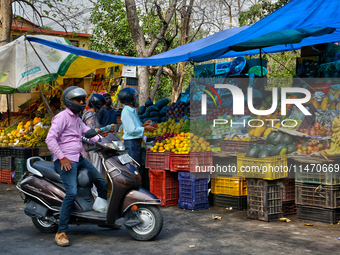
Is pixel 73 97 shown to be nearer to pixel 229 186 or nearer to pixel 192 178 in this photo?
pixel 192 178

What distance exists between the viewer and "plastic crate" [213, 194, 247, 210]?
→ 663cm

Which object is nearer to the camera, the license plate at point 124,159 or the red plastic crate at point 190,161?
the license plate at point 124,159

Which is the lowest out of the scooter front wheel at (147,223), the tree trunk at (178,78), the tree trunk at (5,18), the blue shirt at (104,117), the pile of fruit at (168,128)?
the scooter front wheel at (147,223)

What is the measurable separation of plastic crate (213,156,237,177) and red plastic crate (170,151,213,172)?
0.15 m

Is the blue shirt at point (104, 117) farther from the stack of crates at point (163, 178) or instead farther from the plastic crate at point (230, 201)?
the plastic crate at point (230, 201)

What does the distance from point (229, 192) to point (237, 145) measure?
891mm

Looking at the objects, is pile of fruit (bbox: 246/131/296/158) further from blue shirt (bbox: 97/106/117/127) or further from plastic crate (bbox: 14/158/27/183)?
plastic crate (bbox: 14/158/27/183)

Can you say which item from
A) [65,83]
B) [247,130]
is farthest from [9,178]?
[247,130]

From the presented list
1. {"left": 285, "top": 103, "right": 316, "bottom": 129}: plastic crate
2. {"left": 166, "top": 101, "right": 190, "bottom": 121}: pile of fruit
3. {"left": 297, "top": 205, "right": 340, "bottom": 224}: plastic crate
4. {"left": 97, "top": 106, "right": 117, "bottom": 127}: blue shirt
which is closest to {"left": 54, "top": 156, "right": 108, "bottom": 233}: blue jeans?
{"left": 97, "top": 106, "right": 117, "bottom": 127}: blue shirt

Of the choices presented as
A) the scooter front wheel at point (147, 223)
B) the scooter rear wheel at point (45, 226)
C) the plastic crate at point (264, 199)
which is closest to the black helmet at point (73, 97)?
the scooter front wheel at point (147, 223)

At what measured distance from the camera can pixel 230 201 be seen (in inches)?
265

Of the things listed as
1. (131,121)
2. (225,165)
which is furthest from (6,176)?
(225,165)

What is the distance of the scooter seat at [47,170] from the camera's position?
4840 millimetres

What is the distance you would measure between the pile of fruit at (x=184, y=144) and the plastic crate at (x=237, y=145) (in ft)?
0.93
